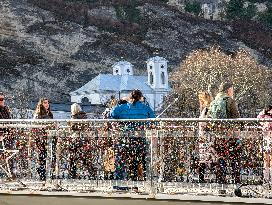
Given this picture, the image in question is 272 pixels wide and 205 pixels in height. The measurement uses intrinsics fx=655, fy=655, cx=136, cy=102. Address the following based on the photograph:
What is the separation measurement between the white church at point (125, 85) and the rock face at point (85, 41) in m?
4.71

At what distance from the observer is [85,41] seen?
107m

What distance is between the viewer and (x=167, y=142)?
10.3 metres

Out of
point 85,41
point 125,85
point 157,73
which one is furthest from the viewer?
point 85,41

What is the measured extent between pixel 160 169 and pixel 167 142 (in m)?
0.44

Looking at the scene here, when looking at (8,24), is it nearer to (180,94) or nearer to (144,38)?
(144,38)

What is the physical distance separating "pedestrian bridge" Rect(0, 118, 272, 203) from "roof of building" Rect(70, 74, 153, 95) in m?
73.1

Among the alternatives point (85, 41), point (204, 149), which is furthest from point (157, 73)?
point (204, 149)

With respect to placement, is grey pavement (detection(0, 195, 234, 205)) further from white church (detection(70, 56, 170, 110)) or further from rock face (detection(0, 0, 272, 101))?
rock face (detection(0, 0, 272, 101))

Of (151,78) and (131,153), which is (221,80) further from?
(131,153)

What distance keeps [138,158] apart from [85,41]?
9799cm

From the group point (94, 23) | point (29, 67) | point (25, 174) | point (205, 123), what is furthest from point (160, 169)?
point (94, 23)

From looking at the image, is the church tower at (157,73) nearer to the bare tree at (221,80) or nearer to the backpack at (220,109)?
the bare tree at (221,80)

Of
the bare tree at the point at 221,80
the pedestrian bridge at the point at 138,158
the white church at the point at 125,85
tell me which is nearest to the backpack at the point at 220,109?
the pedestrian bridge at the point at 138,158

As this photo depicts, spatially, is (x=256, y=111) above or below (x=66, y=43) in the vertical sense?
below
